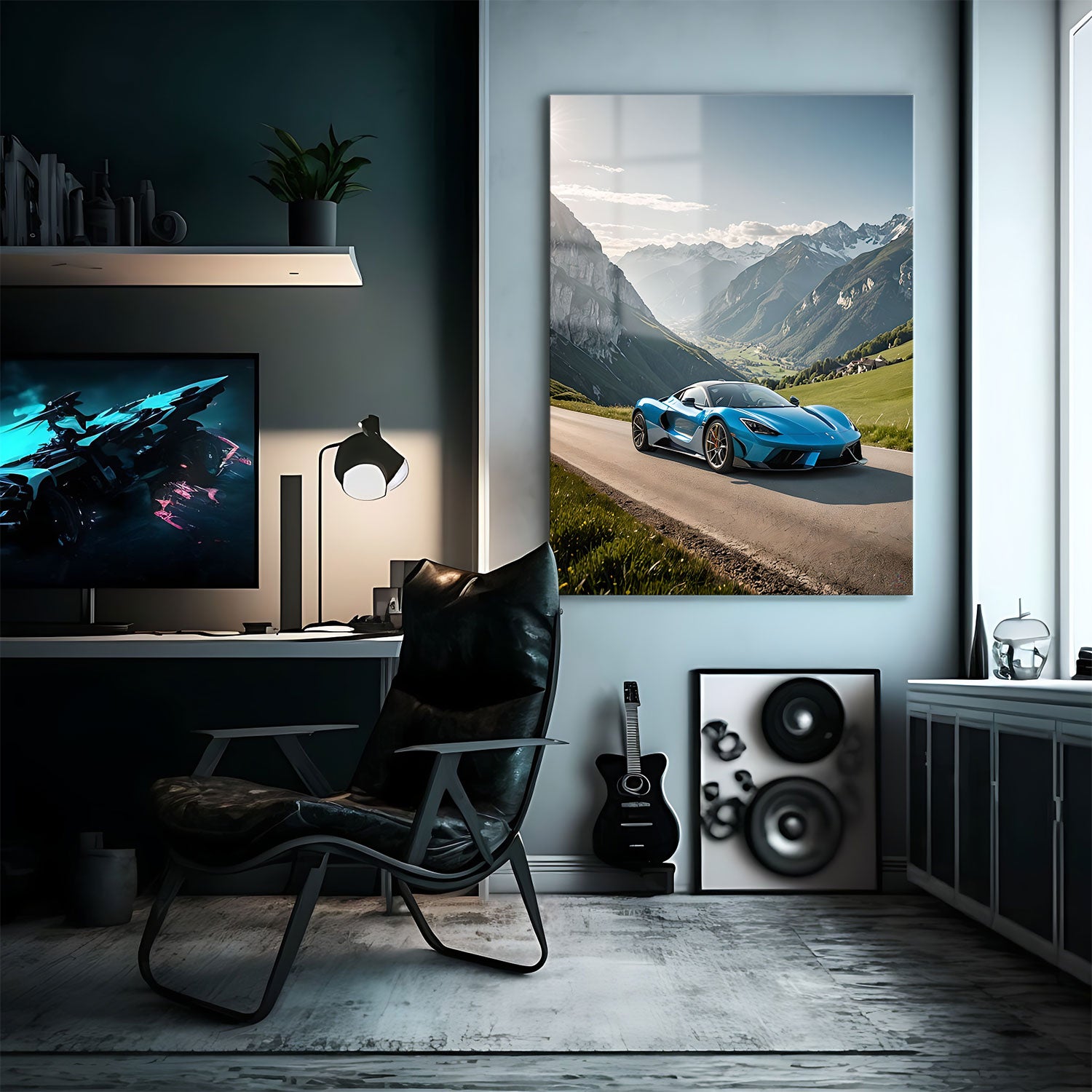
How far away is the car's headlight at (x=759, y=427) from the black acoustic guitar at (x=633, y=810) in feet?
3.14

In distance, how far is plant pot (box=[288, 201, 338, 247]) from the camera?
10.6 ft

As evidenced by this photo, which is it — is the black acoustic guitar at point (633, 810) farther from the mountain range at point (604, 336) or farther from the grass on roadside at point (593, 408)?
the mountain range at point (604, 336)

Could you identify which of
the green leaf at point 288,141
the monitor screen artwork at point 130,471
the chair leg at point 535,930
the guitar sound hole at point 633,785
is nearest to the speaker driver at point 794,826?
the guitar sound hole at point 633,785

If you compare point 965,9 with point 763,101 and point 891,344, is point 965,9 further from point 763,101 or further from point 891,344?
point 891,344

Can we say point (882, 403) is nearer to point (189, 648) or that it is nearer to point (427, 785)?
point (427, 785)

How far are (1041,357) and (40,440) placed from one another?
3.36 m

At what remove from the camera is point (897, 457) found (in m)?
3.46

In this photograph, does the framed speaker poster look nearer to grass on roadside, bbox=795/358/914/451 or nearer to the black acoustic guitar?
grass on roadside, bbox=795/358/914/451

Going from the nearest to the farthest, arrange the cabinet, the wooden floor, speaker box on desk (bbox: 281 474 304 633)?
the wooden floor < the cabinet < speaker box on desk (bbox: 281 474 304 633)

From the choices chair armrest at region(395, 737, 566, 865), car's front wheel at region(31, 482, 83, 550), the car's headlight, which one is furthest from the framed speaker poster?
car's front wheel at region(31, 482, 83, 550)

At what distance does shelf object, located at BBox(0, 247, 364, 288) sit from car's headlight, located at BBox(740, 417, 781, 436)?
1.40m

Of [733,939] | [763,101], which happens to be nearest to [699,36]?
[763,101]

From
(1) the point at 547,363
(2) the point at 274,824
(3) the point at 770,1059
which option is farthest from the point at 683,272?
(3) the point at 770,1059

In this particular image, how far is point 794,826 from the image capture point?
11.0 feet
